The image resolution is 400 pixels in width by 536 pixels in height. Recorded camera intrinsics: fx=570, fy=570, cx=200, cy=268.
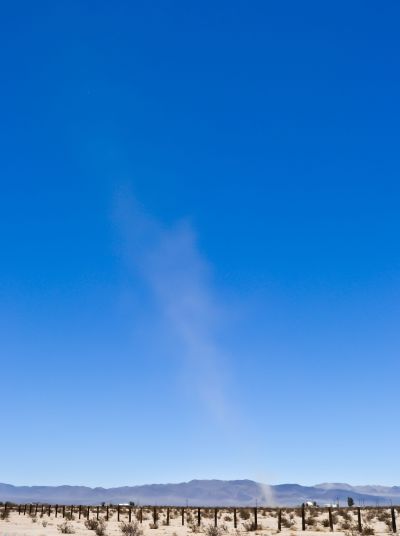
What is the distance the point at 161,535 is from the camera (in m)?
43.2

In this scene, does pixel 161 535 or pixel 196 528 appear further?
pixel 196 528

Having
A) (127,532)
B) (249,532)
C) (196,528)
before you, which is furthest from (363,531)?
(127,532)

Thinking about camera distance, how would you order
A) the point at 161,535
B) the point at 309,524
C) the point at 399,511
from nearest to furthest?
the point at 161,535, the point at 309,524, the point at 399,511

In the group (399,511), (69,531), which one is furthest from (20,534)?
(399,511)

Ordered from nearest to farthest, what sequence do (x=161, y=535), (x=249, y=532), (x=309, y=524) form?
(x=161, y=535) → (x=249, y=532) → (x=309, y=524)

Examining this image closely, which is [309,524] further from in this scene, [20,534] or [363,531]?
[20,534]

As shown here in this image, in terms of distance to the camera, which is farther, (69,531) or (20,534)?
(69,531)

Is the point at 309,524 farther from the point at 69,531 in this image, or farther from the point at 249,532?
the point at 69,531

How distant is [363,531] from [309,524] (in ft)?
37.2

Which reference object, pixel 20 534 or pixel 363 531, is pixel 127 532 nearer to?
pixel 20 534

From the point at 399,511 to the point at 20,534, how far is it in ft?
192

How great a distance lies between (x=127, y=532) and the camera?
40.2 metres

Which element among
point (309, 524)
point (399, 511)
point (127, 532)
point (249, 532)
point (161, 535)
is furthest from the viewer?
point (399, 511)

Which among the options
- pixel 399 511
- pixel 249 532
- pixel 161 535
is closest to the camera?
pixel 161 535
